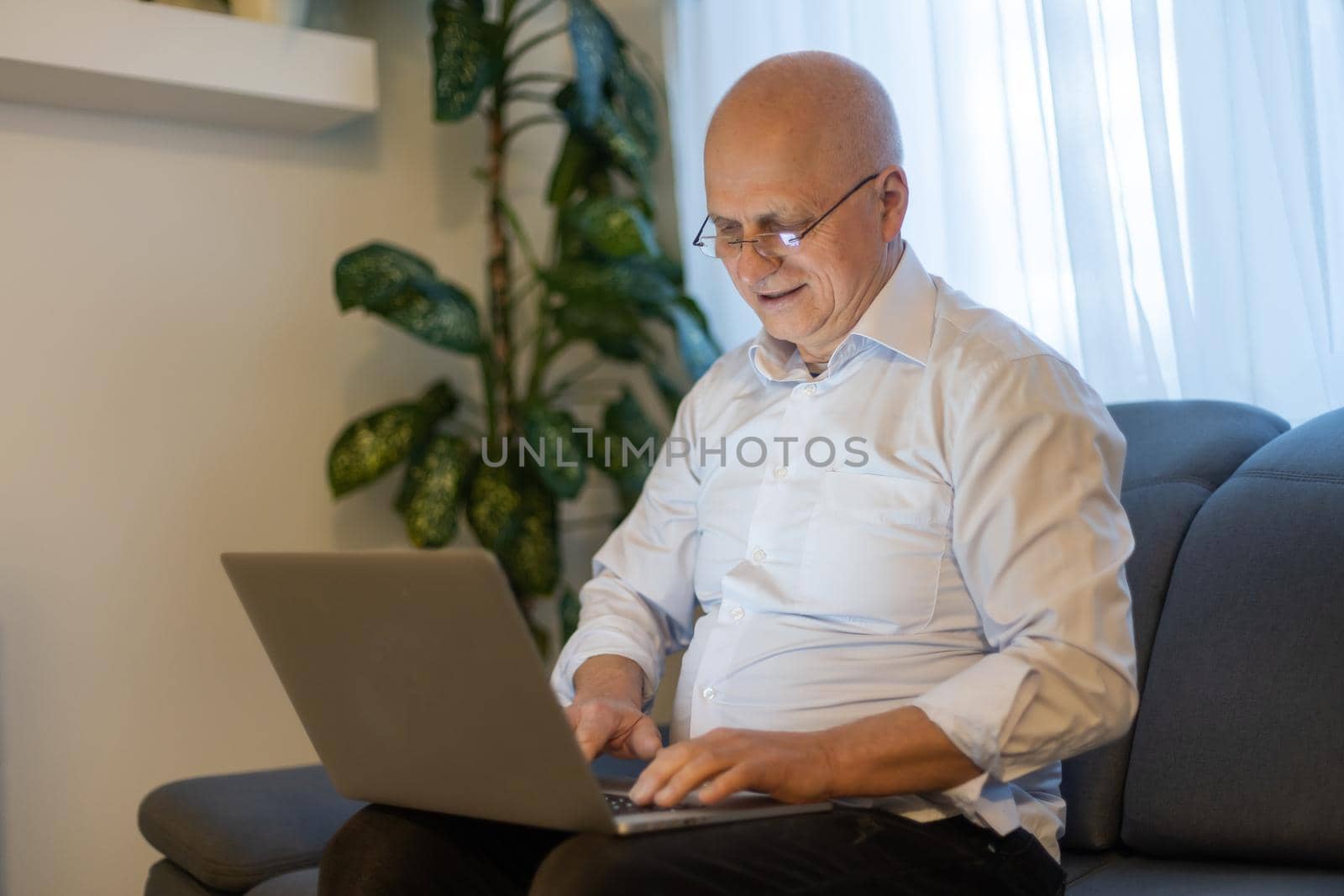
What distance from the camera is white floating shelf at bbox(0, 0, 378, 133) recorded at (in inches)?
81.5

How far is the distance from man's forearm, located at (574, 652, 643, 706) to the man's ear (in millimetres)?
584

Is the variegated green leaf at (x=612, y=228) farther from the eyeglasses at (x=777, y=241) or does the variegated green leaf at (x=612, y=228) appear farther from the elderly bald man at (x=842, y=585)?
the eyeglasses at (x=777, y=241)

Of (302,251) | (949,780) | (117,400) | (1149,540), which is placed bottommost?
(949,780)

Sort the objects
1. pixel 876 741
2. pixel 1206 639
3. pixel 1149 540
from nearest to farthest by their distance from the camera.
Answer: pixel 876 741 < pixel 1206 639 < pixel 1149 540

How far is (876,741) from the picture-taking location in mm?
1125

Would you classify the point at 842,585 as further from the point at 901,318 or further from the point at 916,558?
the point at 901,318

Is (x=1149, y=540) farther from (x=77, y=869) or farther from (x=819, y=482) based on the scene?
(x=77, y=869)

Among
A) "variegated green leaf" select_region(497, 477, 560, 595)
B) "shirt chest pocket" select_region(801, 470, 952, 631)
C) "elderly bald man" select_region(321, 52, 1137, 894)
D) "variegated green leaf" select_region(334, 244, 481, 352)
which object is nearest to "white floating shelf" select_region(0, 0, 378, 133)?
"variegated green leaf" select_region(334, 244, 481, 352)

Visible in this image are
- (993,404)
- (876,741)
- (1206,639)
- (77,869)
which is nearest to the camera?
(876,741)

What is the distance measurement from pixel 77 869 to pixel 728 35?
6.46 ft

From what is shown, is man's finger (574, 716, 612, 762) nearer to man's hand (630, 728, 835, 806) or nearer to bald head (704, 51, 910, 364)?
man's hand (630, 728, 835, 806)

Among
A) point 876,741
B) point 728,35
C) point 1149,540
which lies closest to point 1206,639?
point 1149,540

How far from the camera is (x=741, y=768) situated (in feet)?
3.51

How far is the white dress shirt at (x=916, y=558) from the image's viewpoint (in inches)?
45.4
